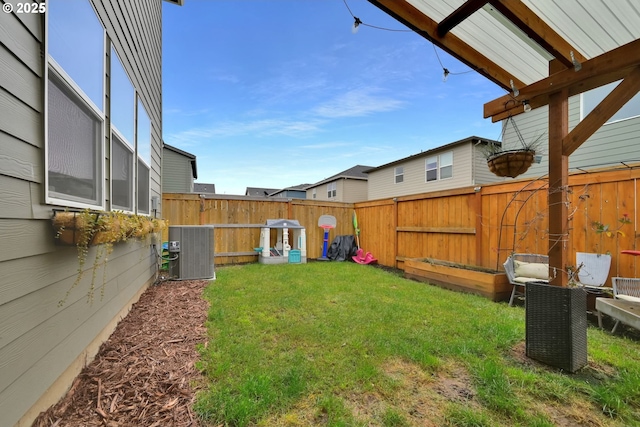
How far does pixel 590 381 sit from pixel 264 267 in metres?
5.68

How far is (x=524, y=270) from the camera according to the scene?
401 cm

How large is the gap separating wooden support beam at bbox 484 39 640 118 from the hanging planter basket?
0.44 meters

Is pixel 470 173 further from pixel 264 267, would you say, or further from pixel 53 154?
pixel 53 154

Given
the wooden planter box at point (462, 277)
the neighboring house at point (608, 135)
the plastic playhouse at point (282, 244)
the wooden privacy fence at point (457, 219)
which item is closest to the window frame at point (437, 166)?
the neighboring house at point (608, 135)

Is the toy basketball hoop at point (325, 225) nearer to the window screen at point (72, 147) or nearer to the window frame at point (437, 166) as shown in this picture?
the window frame at point (437, 166)

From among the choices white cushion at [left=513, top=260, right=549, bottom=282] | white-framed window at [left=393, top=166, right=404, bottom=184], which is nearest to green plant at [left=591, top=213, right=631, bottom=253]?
white cushion at [left=513, top=260, right=549, bottom=282]

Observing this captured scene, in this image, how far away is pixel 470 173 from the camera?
10.1 m

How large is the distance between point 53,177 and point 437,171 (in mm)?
11948

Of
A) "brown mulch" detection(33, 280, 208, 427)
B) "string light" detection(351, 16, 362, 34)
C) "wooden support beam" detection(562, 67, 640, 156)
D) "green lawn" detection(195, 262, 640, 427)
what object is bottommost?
"green lawn" detection(195, 262, 640, 427)

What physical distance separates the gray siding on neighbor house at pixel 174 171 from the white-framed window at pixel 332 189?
8.78 m

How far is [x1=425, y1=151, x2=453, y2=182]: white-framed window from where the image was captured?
10922 mm

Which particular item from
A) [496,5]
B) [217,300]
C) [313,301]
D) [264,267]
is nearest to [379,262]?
[264,267]

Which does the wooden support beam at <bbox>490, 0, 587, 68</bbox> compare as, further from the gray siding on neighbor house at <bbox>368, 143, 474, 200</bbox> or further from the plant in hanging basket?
the gray siding on neighbor house at <bbox>368, 143, 474, 200</bbox>

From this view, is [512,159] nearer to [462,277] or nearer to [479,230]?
[462,277]
